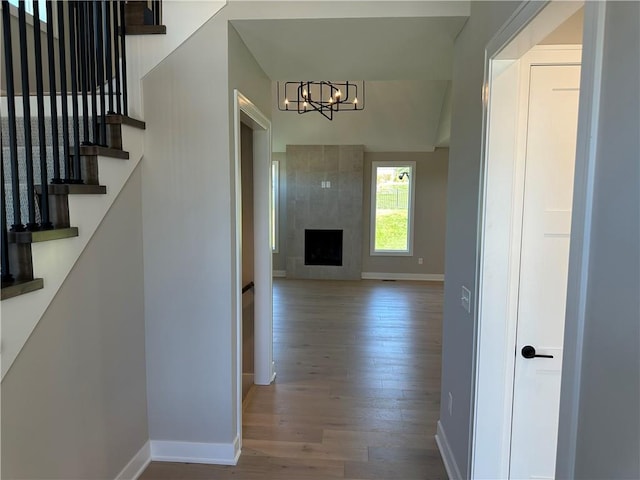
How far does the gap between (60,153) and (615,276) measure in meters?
2.19

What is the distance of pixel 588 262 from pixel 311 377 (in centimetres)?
298

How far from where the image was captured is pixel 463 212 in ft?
6.88

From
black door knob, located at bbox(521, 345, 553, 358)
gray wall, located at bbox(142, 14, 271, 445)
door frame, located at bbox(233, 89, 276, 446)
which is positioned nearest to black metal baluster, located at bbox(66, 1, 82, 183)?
gray wall, located at bbox(142, 14, 271, 445)

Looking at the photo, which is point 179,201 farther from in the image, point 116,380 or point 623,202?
point 623,202

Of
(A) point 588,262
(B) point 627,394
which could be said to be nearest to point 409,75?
(A) point 588,262

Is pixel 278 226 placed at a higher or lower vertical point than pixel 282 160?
lower

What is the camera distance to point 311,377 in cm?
354

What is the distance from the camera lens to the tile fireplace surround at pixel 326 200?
7.75m

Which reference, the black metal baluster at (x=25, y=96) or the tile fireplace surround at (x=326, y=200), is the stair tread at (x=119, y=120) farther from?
the tile fireplace surround at (x=326, y=200)

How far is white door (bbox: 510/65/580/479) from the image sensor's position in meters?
1.74

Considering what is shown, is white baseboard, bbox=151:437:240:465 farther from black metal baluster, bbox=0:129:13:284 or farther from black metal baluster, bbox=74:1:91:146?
black metal baluster, bbox=74:1:91:146

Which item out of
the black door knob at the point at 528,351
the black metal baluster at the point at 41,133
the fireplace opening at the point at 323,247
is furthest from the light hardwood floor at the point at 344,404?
the fireplace opening at the point at 323,247

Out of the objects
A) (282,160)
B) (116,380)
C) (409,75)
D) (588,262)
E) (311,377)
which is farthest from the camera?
(282,160)

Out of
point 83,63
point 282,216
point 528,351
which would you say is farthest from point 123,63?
point 282,216
